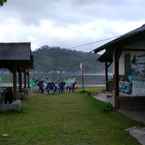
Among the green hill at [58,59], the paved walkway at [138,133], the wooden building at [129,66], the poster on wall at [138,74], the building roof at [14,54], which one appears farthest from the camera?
the green hill at [58,59]

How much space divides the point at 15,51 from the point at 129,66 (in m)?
7.82

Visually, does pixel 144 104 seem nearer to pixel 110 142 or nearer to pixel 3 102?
pixel 3 102

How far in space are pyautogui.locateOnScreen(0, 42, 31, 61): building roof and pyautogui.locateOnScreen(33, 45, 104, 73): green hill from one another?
144 ft

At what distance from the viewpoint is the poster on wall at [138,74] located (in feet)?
70.7

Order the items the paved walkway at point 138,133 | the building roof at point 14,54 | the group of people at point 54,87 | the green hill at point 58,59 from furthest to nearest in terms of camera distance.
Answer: the green hill at point 58,59, the group of people at point 54,87, the building roof at point 14,54, the paved walkway at point 138,133

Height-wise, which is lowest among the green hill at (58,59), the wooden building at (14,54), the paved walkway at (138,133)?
the paved walkway at (138,133)

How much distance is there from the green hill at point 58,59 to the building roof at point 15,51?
43.8 meters

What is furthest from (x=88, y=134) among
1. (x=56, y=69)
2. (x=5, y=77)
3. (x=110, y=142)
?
(x=56, y=69)

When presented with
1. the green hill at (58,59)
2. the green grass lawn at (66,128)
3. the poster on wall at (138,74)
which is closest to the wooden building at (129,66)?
Answer: the poster on wall at (138,74)

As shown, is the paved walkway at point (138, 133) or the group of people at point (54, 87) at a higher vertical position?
the group of people at point (54, 87)

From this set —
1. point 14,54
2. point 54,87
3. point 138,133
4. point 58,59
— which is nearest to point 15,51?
point 14,54

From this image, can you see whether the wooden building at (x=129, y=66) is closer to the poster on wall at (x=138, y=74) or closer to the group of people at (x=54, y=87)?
the poster on wall at (x=138, y=74)

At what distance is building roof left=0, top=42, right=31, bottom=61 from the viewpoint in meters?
18.4

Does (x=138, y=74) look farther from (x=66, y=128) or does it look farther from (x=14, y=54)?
(x=66, y=128)
